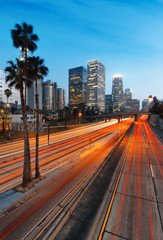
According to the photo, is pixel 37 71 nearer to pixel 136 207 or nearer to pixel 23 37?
pixel 23 37

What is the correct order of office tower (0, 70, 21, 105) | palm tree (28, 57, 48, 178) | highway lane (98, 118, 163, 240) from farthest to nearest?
office tower (0, 70, 21, 105)
palm tree (28, 57, 48, 178)
highway lane (98, 118, 163, 240)

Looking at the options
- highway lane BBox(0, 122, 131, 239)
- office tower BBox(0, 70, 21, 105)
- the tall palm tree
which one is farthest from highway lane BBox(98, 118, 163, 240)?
office tower BBox(0, 70, 21, 105)

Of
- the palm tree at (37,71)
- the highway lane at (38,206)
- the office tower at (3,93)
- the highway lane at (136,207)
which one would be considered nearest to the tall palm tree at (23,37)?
the palm tree at (37,71)

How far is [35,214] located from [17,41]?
15.9 m

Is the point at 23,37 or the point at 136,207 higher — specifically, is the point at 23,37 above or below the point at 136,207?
above

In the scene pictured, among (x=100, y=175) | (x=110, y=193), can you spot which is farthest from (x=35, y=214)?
(x=100, y=175)

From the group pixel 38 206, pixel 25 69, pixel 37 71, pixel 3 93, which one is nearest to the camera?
pixel 38 206

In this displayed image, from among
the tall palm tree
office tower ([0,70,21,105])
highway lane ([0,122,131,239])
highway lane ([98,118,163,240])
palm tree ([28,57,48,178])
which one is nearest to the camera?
highway lane ([98,118,163,240])

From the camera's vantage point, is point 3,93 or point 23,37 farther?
point 3,93

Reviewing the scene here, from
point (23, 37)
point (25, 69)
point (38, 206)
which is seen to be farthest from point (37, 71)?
point (38, 206)

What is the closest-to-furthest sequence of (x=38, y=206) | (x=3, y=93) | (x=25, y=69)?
(x=38, y=206) < (x=25, y=69) < (x=3, y=93)

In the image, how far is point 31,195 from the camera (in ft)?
35.8

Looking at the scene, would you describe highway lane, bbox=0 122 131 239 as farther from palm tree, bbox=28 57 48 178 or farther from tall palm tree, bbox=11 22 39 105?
tall palm tree, bbox=11 22 39 105

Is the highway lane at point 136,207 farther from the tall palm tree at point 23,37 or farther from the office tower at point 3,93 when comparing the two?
the office tower at point 3,93
